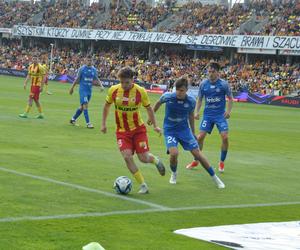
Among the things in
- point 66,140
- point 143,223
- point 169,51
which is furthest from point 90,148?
point 169,51

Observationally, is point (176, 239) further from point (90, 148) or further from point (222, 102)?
point (90, 148)

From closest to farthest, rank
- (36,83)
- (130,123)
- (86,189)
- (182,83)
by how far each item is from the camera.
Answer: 1. (86,189)
2. (130,123)
3. (182,83)
4. (36,83)

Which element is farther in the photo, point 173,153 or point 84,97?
point 84,97

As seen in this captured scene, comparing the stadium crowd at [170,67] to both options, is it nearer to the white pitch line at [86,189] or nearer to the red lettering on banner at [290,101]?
Answer: the red lettering on banner at [290,101]

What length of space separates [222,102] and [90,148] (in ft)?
12.0

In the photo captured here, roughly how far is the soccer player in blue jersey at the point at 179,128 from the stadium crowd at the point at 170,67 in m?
39.3

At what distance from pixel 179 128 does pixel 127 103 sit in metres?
1.57

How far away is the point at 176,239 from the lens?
765 cm

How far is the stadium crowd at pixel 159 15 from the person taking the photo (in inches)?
2344

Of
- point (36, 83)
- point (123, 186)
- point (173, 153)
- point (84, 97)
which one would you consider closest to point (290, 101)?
point (36, 83)

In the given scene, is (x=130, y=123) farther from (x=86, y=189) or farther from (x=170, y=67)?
(x=170, y=67)

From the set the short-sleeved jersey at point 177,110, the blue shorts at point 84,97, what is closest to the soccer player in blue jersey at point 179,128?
the short-sleeved jersey at point 177,110

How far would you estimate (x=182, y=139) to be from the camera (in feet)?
38.7

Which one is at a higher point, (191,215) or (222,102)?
(222,102)
